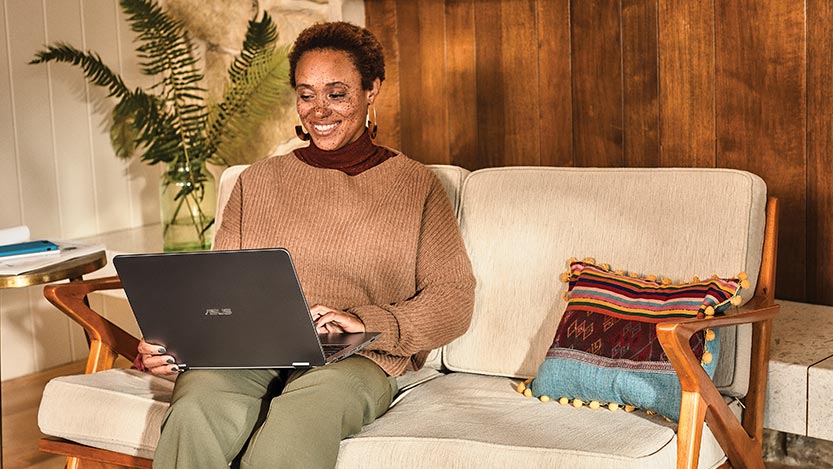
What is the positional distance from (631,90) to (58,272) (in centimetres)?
175

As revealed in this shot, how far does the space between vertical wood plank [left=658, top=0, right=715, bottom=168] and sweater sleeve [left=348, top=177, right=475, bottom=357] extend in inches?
36.6

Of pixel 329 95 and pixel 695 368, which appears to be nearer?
pixel 695 368

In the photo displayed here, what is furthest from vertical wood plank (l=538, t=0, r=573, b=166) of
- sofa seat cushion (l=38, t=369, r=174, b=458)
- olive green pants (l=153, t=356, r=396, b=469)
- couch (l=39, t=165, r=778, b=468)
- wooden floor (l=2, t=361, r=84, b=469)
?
wooden floor (l=2, t=361, r=84, b=469)

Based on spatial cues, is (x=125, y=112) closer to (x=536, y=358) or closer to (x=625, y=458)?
(x=536, y=358)

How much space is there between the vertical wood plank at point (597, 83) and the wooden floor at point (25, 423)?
108cm

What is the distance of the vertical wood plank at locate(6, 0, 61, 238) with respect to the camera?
3857mm

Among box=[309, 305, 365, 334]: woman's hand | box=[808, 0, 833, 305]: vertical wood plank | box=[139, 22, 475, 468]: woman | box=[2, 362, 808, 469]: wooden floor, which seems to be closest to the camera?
box=[139, 22, 475, 468]: woman

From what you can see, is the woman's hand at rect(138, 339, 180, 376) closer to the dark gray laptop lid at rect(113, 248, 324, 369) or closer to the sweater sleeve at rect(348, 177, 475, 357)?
the dark gray laptop lid at rect(113, 248, 324, 369)

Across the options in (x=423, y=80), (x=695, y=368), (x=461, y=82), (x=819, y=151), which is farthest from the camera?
(x=423, y=80)

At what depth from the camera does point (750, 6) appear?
2.91 metres

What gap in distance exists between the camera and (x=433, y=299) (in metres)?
2.39

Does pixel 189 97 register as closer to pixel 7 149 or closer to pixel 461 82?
pixel 7 149

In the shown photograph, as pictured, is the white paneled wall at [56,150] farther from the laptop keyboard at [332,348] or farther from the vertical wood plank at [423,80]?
the laptop keyboard at [332,348]

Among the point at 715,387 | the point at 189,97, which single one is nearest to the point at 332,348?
the point at 715,387
